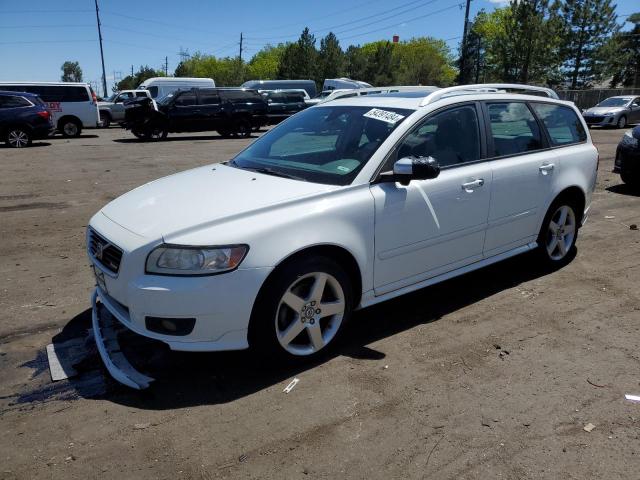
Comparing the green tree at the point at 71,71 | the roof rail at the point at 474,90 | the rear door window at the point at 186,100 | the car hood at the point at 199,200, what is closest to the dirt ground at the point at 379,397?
the car hood at the point at 199,200

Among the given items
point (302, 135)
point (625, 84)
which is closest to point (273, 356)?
point (302, 135)

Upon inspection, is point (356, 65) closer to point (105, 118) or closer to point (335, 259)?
point (105, 118)

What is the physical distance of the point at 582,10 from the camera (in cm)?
5072

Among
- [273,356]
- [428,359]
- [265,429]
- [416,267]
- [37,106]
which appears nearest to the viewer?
[265,429]

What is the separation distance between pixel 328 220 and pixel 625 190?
8204 mm

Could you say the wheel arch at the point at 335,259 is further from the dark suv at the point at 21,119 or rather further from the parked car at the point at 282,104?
the parked car at the point at 282,104

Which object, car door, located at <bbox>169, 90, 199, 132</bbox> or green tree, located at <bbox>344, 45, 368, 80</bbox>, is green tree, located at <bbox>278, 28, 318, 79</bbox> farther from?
car door, located at <bbox>169, 90, 199, 132</bbox>

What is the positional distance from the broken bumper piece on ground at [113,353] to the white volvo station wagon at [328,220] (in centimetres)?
1

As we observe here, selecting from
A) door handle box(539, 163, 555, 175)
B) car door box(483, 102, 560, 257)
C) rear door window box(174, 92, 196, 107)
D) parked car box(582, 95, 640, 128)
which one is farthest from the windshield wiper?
parked car box(582, 95, 640, 128)

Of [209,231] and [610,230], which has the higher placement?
[209,231]

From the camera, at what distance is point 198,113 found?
2036cm

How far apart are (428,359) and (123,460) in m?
1.93

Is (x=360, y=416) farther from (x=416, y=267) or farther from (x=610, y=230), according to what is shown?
(x=610, y=230)

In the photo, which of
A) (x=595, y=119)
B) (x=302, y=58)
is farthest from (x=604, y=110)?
(x=302, y=58)
